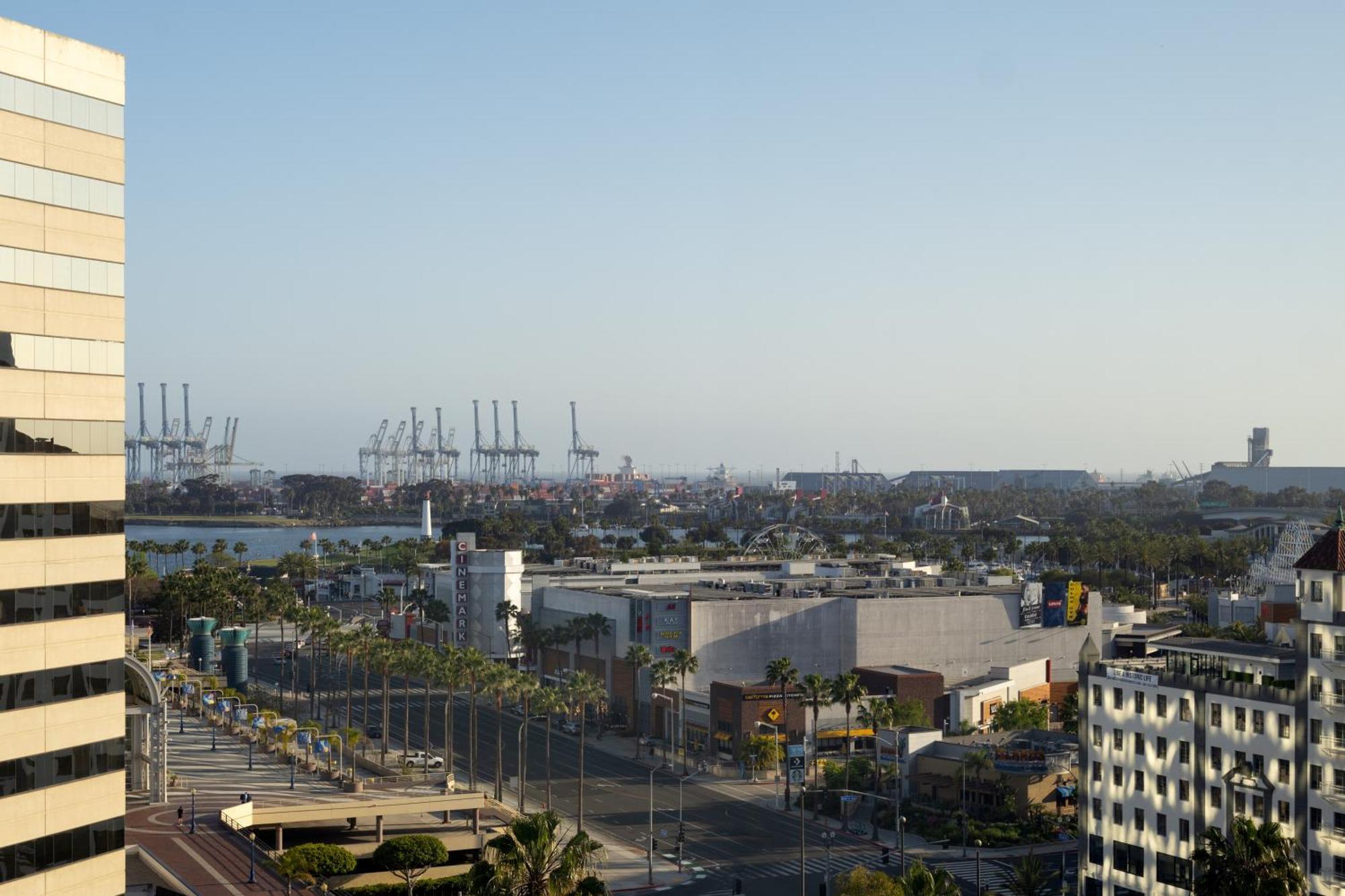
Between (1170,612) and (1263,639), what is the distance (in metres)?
94.3

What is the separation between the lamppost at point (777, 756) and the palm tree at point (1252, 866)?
49.3m

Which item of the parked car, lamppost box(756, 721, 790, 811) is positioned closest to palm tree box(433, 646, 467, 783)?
the parked car

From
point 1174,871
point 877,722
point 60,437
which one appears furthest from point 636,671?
point 60,437

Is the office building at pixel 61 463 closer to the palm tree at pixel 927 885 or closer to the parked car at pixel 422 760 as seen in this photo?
the palm tree at pixel 927 885

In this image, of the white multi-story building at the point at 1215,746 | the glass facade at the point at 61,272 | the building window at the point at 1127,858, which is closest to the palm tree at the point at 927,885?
the white multi-story building at the point at 1215,746

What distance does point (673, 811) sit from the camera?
4031 inches

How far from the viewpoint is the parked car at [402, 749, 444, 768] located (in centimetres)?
11162

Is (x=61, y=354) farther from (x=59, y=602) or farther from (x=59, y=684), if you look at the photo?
(x=59, y=684)

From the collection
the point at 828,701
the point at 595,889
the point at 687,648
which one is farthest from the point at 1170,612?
the point at 595,889

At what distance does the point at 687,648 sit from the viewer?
443ft

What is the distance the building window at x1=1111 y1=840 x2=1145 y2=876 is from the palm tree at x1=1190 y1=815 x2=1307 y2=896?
57.3 feet

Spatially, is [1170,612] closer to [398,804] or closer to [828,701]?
[828,701]

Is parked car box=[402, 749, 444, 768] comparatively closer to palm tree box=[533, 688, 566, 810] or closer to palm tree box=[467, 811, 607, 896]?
palm tree box=[533, 688, 566, 810]

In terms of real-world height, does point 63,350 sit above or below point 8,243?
below
